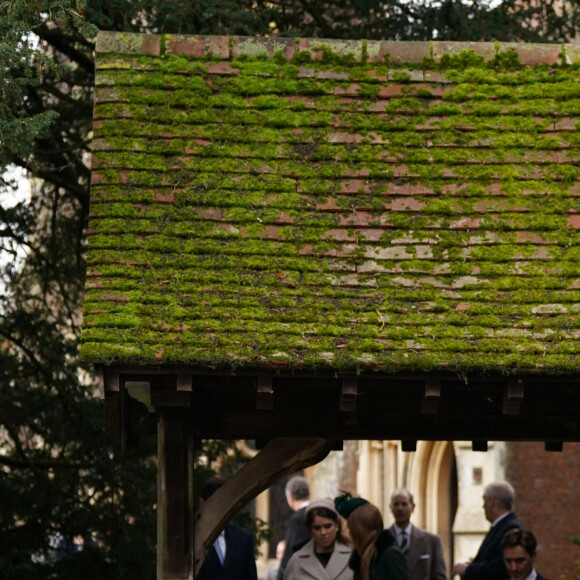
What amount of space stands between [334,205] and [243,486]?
1.92 metres

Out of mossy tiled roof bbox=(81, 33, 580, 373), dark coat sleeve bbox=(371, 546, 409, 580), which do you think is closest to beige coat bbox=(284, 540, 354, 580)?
dark coat sleeve bbox=(371, 546, 409, 580)

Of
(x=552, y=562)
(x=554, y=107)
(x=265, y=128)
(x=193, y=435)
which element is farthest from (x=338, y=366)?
(x=552, y=562)

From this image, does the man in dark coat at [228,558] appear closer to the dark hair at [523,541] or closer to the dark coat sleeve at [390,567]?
the dark coat sleeve at [390,567]

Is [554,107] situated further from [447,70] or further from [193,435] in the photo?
[193,435]

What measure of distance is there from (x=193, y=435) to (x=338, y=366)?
1.12m

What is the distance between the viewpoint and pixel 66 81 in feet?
47.6

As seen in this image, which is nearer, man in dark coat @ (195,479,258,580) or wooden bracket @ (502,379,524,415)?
wooden bracket @ (502,379,524,415)

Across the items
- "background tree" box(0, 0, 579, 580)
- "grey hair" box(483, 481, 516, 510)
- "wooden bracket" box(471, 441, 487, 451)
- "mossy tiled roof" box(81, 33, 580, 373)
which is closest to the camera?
"mossy tiled roof" box(81, 33, 580, 373)

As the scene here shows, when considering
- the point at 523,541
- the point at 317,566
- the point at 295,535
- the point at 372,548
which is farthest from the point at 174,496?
the point at 295,535

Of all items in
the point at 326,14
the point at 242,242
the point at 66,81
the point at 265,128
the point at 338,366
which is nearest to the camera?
the point at 338,366

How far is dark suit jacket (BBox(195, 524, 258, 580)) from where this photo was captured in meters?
10.3

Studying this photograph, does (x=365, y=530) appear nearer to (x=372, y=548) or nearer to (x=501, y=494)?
(x=372, y=548)

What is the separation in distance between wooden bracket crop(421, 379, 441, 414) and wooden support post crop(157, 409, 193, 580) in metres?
1.46

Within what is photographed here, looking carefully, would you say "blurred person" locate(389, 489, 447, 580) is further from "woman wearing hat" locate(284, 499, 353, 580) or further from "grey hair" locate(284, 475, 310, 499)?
"woman wearing hat" locate(284, 499, 353, 580)
